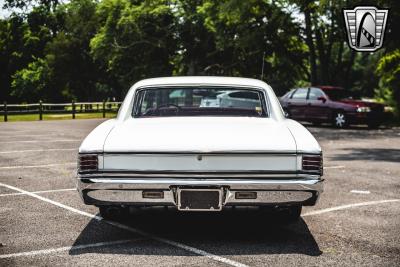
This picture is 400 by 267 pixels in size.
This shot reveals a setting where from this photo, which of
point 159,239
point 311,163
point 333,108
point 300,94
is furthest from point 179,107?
point 300,94

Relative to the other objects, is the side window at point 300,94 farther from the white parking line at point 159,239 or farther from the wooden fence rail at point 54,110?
the white parking line at point 159,239

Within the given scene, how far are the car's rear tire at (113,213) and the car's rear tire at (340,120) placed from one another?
1648 centimetres

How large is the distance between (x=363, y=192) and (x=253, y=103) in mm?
2380

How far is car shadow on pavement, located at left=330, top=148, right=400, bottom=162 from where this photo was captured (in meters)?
11.8

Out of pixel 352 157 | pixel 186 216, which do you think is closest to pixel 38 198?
pixel 186 216

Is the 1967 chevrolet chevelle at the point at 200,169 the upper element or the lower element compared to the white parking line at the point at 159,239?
upper

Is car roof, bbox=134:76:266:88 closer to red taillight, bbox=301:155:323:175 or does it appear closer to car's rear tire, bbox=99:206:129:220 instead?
car's rear tire, bbox=99:206:129:220

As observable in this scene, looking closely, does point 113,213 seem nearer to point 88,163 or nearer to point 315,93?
point 88,163

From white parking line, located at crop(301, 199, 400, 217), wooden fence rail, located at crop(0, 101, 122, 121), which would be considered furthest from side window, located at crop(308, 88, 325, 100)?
white parking line, located at crop(301, 199, 400, 217)

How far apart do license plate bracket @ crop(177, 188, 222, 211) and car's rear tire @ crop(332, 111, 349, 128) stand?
56.7ft

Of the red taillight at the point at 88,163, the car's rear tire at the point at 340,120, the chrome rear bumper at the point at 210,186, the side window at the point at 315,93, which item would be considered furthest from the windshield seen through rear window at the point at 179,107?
the side window at the point at 315,93

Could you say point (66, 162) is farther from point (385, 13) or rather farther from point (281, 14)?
point (281, 14)

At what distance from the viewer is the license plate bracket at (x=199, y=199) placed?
15.1ft

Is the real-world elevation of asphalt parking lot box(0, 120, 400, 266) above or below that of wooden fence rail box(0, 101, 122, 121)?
above
